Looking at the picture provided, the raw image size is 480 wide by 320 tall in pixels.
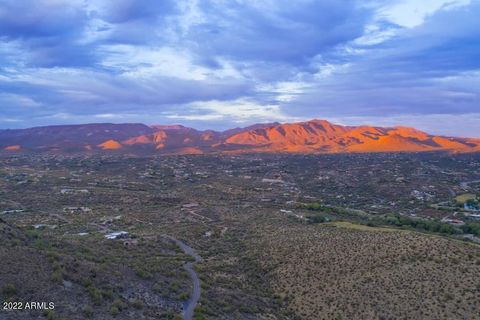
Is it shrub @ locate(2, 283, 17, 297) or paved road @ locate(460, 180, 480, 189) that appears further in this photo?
paved road @ locate(460, 180, 480, 189)

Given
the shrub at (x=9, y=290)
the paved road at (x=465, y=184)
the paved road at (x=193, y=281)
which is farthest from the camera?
the paved road at (x=465, y=184)

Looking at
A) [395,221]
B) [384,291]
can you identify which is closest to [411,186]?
[395,221]

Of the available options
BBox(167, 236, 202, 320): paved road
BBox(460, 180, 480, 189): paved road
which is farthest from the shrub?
BBox(460, 180, 480, 189): paved road

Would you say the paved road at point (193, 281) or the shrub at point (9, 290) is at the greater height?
the shrub at point (9, 290)

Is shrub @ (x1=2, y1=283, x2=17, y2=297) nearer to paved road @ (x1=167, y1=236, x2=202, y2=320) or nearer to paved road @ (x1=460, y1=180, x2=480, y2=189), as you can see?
paved road @ (x1=167, y1=236, x2=202, y2=320)

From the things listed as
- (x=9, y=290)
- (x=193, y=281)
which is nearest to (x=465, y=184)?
(x=193, y=281)

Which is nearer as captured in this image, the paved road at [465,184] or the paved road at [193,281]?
A: the paved road at [193,281]

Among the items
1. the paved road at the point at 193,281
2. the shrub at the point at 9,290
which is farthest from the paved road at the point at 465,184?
the shrub at the point at 9,290

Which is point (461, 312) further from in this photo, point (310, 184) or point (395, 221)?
point (310, 184)

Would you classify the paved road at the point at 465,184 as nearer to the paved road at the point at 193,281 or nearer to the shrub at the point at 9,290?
the paved road at the point at 193,281
